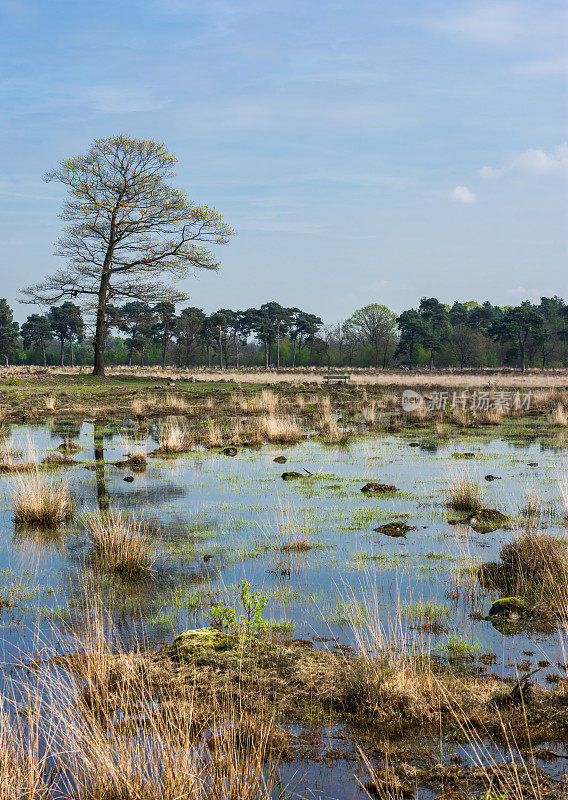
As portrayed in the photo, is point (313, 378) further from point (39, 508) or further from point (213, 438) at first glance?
point (39, 508)

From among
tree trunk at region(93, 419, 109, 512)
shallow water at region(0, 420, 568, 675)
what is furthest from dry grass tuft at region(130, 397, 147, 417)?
shallow water at region(0, 420, 568, 675)

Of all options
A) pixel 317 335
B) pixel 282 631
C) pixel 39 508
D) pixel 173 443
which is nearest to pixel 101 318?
pixel 173 443

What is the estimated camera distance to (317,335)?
108688 millimetres

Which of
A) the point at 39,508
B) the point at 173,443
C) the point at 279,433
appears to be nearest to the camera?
the point at 39,508

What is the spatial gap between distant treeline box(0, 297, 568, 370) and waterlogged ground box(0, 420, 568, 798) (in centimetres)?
6831

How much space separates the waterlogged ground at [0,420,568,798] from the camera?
5.69 metres

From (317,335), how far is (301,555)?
10153 centimetres

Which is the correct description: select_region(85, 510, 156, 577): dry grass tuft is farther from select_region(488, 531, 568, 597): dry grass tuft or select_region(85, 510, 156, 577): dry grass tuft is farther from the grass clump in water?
select_region(488, 531, 568, 597): dry grass tuft

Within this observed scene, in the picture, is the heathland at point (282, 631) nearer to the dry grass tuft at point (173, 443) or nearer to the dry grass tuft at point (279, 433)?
the dry grass tuft at point (173, 443)

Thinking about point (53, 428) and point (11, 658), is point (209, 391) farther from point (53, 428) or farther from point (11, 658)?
point (11, 658)

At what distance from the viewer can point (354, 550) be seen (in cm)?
816

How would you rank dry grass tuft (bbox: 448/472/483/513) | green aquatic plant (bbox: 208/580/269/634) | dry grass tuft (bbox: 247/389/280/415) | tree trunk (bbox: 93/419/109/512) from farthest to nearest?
dry grass tuft (bbox: 247/389/280/415), tree trunk (bbox: 93/419/109/512), dry grass tuft (bbox: 448/472/483/513), green aquatic plant (bbox: 208/580/269/634)

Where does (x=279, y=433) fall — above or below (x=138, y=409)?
below

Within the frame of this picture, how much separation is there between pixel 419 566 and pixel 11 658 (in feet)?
13.8
